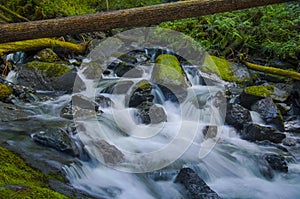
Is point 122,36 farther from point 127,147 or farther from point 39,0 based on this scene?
point 127,147

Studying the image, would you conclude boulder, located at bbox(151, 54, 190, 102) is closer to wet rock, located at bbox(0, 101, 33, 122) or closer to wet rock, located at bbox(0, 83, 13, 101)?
wet rock, located at bbox(0, 101, 33, 122)

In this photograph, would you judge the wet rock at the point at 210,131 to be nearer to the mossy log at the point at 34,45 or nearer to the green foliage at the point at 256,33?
the green foliage at the point at 256,33

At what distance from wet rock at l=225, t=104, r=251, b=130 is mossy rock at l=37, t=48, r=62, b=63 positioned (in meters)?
5.00

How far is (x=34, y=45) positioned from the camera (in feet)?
28.2

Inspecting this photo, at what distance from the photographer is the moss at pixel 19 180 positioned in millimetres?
2098

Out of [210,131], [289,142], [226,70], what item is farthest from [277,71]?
[210,131]

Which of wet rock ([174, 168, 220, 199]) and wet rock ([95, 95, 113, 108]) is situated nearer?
wet rock ([174, 168, 220, 199])

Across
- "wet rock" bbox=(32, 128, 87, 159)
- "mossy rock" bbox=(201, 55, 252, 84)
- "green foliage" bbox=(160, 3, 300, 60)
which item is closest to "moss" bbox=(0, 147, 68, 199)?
"wet rock" bbox=(32, 128, 87, 159)

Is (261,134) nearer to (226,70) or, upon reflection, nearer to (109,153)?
(109,153)

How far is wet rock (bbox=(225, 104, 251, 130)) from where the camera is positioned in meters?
6.24

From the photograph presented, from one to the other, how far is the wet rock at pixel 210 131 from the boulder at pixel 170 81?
4.74 ft

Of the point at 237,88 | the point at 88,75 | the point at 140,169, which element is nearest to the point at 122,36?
the point at 88,75

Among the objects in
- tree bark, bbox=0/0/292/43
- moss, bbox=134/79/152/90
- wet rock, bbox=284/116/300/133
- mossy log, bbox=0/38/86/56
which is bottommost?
wet rock, bbox=284/116/300/133

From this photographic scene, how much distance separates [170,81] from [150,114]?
1.65m
